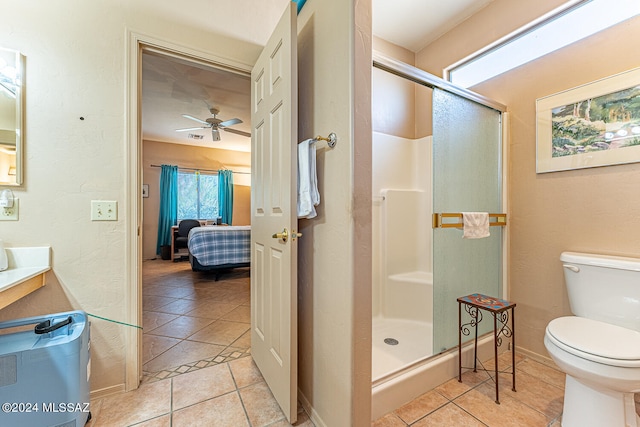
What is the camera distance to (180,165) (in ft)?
19.7

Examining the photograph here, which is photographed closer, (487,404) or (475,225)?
(487,404)

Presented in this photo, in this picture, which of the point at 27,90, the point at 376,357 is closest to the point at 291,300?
the point at 376,357

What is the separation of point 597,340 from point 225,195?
20.8 feet

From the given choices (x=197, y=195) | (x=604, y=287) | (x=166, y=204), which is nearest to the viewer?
(x=604, y=287)

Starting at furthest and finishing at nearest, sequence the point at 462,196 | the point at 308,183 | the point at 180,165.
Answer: the point at 180,165 → the point at 462,196 → the point at 308,183

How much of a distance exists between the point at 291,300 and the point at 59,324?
1.06 meters

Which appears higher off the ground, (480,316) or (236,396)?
(480,316)

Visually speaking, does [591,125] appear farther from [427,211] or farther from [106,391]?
[106,391]

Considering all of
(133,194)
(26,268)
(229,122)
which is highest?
(229,122)

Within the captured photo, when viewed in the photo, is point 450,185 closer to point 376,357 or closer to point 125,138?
point 376,357

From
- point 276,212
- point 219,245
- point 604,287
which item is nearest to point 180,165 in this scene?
point 219,245

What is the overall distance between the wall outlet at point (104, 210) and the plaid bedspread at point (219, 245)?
2.47 meters

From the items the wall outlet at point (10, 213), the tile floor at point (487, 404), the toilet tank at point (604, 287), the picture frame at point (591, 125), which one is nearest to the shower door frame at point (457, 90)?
the picture frame at point (591, 125)

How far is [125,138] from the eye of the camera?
151cm
